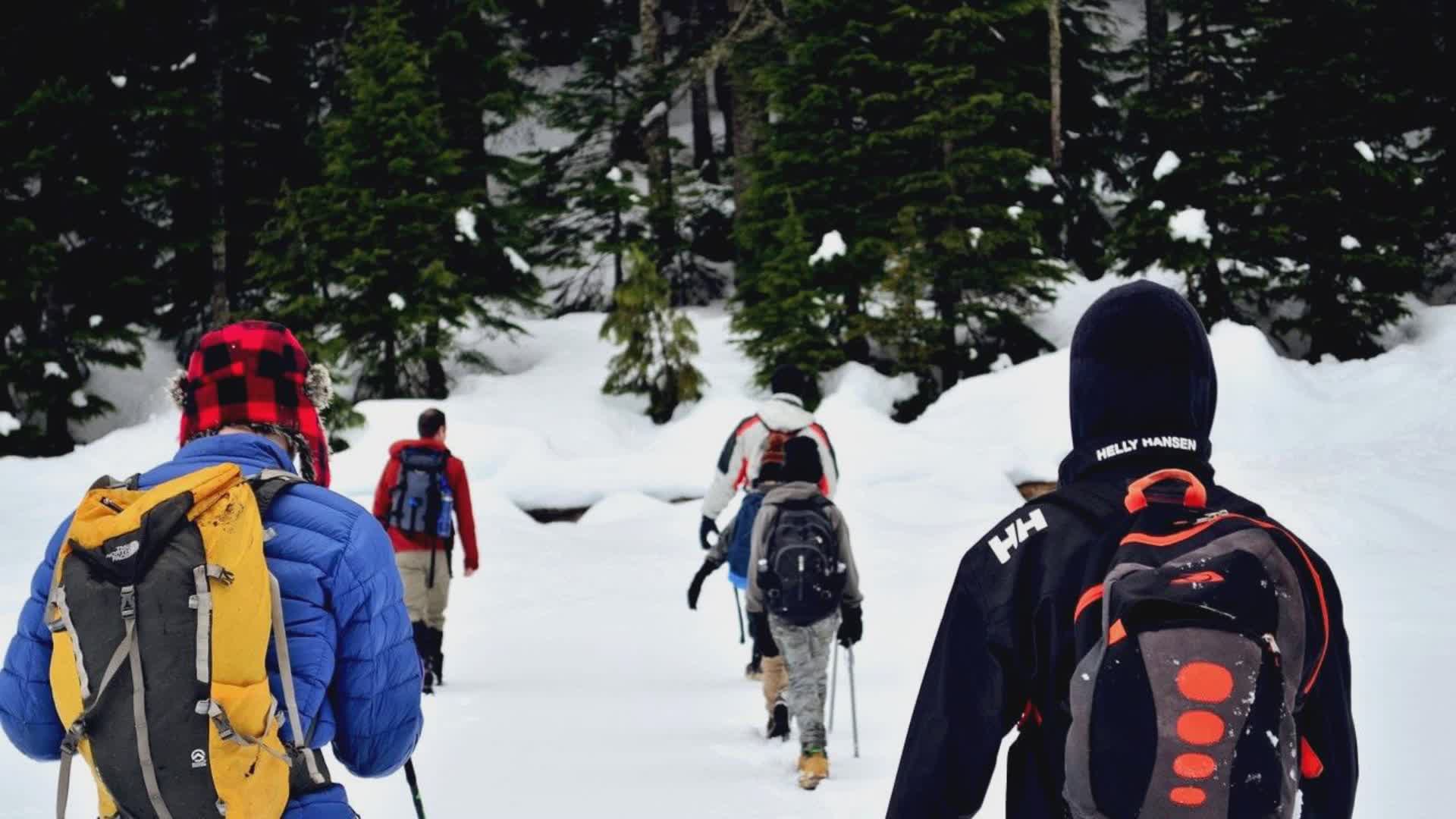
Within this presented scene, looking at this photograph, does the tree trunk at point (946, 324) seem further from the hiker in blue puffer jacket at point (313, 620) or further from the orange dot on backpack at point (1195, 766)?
the orange dot on backpack at point (1195, 766)

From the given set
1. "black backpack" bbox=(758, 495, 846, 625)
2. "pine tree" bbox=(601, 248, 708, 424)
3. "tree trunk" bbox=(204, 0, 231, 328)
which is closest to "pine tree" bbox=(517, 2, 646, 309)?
"pine tree" bbox=(601, 248, 708, 424)

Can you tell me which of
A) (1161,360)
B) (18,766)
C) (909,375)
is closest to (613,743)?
(18,766)

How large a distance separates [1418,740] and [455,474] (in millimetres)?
6242

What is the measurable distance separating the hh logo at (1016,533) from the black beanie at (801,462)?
4.25 meters

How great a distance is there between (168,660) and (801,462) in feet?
14.8

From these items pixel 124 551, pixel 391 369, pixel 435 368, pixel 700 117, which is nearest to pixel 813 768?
pixel 124 551

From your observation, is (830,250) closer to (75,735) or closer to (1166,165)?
(1166,165)

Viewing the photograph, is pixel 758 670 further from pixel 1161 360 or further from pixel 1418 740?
pixel 1161 360

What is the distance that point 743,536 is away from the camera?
809cm

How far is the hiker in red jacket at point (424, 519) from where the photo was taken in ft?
28.3

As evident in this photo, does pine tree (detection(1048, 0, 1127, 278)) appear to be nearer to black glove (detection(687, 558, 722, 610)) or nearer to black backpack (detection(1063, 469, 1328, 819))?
black glove (detection(687, 558, 722, 610))

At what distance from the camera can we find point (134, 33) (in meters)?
21.9

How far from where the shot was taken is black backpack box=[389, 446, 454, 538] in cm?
862

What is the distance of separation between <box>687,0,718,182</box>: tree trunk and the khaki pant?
19.8 m
